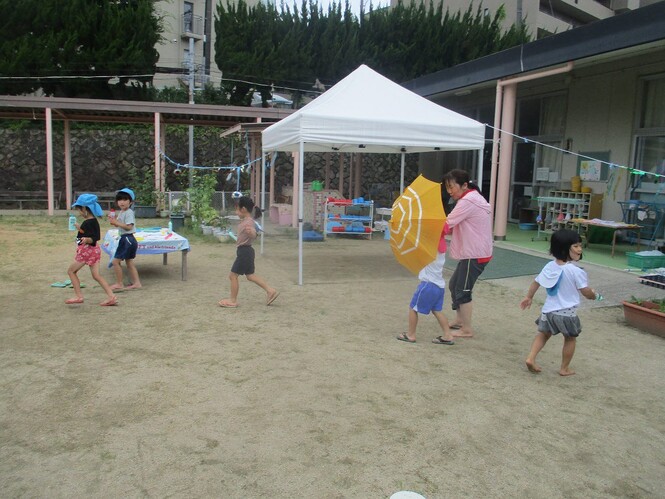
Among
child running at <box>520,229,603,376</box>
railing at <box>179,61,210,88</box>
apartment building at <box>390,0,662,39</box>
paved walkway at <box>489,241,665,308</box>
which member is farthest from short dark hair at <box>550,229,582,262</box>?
apartment building at <box>390,0,662,39</box>

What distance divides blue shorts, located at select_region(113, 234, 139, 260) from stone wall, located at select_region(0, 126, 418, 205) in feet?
40.7

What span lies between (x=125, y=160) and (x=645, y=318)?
17.9 m

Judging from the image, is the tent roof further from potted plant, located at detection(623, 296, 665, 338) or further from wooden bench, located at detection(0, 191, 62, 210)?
wooden bench, located at detection(0, 191, 62, 210)

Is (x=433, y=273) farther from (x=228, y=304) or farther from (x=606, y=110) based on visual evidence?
(x=606, y=110)

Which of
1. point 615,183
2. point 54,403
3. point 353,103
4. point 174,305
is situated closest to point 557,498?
point 54,403

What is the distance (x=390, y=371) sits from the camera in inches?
168

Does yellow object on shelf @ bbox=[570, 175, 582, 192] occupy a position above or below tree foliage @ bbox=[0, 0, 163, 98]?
below

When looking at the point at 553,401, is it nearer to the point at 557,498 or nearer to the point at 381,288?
the point at 557,498

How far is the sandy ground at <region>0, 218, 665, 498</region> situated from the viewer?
2.80 meters

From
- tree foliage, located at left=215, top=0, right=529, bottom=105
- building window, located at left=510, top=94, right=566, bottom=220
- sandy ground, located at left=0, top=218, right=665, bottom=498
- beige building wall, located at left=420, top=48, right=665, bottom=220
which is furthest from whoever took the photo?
tree foliage, located at left=215, top=0, right=529, bottom=105

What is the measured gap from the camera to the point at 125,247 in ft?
21.4

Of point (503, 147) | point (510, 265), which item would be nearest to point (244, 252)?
point (510, 265)

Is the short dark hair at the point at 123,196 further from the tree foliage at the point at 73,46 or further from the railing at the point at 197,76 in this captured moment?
the railing at the point at 197,76

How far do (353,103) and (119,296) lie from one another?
4.09m
